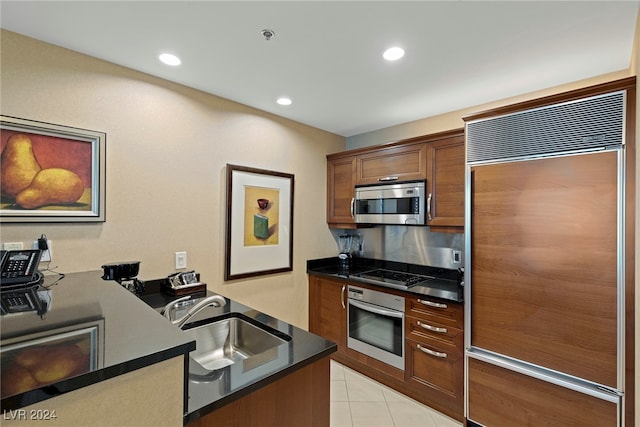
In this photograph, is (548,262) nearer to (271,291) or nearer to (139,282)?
(271,291)

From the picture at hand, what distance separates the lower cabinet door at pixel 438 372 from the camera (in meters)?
2.15

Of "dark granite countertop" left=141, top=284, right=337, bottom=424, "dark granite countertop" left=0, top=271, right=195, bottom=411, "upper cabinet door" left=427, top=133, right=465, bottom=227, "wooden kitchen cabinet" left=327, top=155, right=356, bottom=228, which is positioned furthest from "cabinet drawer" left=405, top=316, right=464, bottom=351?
"dark granite countertop" left=0, top=271, right=195, bottom=411

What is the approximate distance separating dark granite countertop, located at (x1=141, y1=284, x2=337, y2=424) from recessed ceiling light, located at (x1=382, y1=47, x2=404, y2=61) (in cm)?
163

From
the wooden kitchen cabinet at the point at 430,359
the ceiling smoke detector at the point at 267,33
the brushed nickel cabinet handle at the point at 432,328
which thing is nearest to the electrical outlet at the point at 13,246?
the ceiling smoke detector at the point at 267,33

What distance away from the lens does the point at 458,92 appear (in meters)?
2.32

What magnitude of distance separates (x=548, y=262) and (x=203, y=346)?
2.03m

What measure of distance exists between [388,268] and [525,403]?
63.6 inches

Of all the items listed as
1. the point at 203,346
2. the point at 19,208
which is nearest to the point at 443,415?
the point at 203,346

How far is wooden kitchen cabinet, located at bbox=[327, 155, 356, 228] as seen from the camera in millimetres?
3174

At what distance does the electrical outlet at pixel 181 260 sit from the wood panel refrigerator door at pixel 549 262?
206cm

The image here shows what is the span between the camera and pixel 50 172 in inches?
66.9

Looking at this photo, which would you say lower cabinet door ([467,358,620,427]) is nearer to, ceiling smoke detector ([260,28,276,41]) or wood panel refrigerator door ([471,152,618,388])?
wood panel refrigerator door ([471,152,618,388])

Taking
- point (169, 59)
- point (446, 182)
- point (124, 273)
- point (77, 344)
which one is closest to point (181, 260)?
point (124, 273)

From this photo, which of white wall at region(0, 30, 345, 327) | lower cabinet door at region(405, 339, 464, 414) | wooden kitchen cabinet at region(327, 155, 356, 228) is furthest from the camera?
wooden kitchen cabinet at region(327, 155, 356, 228)
